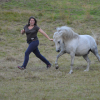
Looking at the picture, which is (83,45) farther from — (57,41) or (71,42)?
(57,41)

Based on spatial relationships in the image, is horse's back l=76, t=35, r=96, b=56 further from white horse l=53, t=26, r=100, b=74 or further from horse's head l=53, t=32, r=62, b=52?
horse's head l=53, t=32, r=62, b=52

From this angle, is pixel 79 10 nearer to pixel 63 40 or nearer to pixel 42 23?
pixel 42 23

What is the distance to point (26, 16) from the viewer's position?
13797mm

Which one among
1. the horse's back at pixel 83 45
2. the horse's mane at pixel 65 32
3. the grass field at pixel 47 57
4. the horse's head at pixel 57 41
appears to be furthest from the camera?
the horse's back at pixel 83 45

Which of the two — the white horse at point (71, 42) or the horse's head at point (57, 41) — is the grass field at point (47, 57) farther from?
the horse's head at point (57, 41)

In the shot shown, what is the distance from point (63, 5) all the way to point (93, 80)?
10.6m

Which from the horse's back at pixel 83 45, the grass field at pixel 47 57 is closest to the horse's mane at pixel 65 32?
the horse's back at pixel 83 45

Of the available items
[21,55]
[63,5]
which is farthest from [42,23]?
[21,55]

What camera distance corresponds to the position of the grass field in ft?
15.8

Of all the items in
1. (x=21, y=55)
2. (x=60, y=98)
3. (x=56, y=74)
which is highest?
(x=60, y=98)

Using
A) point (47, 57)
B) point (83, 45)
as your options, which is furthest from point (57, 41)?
point (47, 57)

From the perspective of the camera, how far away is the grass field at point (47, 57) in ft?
15.8

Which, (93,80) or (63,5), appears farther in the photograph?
(63,5)

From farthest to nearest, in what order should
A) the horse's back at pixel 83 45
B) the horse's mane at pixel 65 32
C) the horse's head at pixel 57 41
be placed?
the horse's back at pixel 83 45, the horse's mane at pixel 65 32, the horse's head at pixel 57 41
